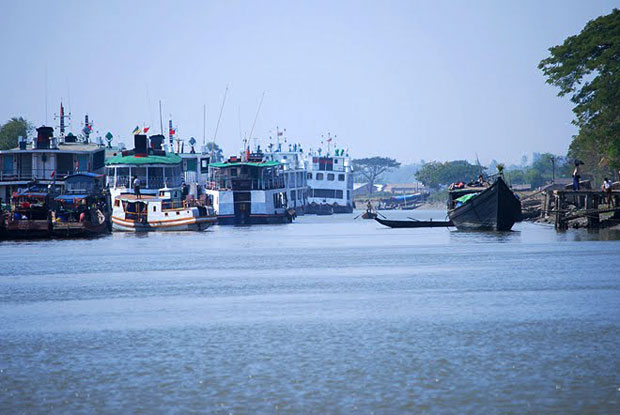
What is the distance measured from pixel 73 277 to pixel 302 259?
12770 millimetres

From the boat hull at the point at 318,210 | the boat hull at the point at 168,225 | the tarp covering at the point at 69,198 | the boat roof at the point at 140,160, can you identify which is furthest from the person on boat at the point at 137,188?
the boat hull at the point at 318,210

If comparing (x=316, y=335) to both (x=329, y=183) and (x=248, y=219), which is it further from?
(x=329, y=183)

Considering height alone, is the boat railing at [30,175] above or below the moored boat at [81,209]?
above

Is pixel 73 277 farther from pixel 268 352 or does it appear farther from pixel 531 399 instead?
pixel 531 399

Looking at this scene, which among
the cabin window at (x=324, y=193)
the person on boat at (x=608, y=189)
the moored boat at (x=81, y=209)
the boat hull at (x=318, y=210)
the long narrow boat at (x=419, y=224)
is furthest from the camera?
the cabin window at (x=324, y=193)

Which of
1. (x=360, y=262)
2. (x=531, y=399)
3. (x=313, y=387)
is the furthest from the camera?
(x=360, y=262)

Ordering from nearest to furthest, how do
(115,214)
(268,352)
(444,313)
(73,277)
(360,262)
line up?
1. (268,352)
2. (444,313)
3. (73,277)
4. (360,262)
5. (115,214)

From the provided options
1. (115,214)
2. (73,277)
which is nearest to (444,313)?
(73,277)

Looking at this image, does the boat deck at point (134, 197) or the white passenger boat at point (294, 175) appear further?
the white passenger boat at point (294, 175)

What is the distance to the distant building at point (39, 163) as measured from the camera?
74.8 meters

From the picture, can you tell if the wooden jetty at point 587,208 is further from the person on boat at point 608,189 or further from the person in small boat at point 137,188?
the person in small boat at point 137,188

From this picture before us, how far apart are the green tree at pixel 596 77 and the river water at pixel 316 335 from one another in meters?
23.1

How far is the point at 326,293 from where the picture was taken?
32281 millimetres

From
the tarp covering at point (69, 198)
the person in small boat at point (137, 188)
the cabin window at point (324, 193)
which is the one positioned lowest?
the tarp covering at point (69, 198)
